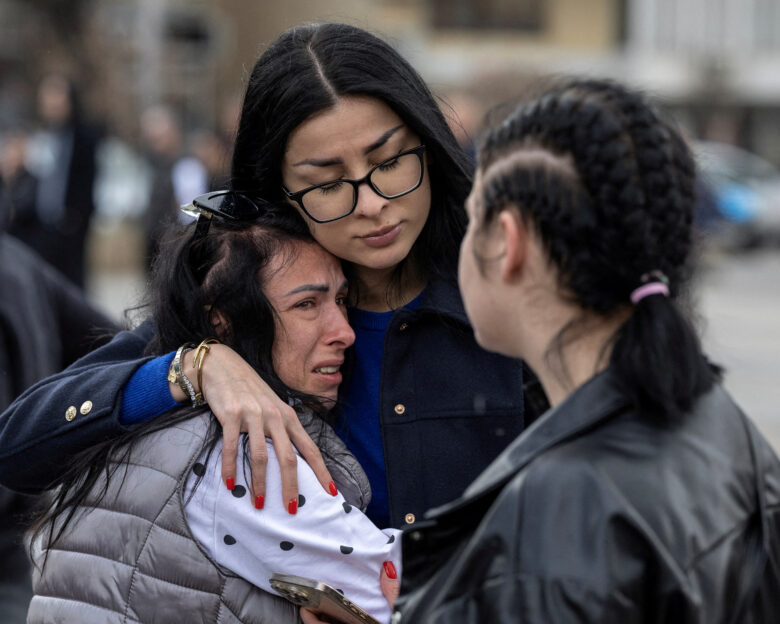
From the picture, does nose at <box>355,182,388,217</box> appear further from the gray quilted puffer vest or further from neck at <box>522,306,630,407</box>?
neck at <box>522,306,630,407</box>

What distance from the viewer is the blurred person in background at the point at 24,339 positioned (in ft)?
11.1

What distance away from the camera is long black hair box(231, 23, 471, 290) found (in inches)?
85.1

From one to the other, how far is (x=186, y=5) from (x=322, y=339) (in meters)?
21.1

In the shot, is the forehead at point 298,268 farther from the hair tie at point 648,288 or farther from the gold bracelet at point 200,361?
the hair tie at point 648,288

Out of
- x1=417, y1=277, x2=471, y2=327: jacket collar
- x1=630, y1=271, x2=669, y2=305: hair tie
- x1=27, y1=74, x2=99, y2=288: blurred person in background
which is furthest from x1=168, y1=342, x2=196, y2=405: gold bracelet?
x1=27, y1=74, x2=99, y2=288: blurred person in background

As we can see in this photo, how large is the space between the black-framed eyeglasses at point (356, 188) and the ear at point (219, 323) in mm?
258

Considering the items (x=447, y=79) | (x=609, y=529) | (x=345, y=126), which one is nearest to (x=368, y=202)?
(x=345, y=126)

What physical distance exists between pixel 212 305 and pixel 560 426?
2.98ft

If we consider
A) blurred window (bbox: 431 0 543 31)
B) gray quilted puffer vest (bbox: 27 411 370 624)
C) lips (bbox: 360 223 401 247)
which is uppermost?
lips (bbox: 360 223 401 247)

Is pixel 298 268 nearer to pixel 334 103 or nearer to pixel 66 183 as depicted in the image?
pixel 334 103

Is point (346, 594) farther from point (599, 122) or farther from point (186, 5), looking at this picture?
point (186, 5)

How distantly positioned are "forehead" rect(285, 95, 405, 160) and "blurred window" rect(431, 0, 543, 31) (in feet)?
95.8

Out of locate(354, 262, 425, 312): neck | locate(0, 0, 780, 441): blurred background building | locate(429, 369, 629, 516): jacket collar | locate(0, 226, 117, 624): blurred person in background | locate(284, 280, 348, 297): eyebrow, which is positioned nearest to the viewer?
locate(429, 369, 629, 516): jacket collar

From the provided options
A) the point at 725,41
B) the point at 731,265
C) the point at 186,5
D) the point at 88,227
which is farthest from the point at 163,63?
the point at 725,41
